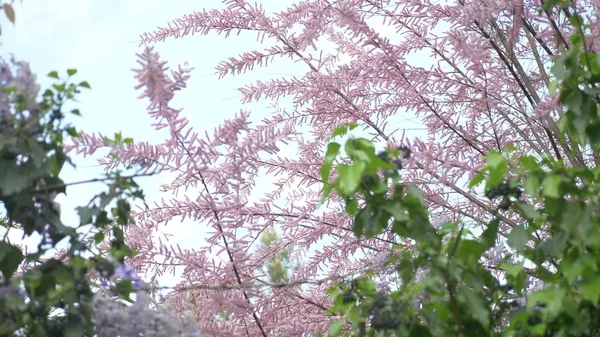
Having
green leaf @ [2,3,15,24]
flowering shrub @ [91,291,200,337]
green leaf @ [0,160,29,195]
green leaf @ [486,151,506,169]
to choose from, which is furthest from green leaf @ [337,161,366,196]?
green leaf @ [2,3,15,24]

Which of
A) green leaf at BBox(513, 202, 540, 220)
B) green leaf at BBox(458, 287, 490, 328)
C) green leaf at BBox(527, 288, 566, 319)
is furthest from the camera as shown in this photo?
green leaf at BBox(513, 202, 540, 220)

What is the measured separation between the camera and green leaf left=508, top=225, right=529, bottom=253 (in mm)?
2156

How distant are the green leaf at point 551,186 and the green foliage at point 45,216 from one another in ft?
3.36

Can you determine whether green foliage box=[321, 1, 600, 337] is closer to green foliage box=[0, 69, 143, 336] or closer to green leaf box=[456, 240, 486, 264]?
green leaf box=[456, 240, 486, 264]

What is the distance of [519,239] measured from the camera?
2.17 metres

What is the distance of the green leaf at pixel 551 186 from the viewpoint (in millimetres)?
2043

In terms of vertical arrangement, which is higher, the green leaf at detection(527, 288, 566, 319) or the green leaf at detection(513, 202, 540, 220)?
the green leaf at detection(513, 202, 540, 220)

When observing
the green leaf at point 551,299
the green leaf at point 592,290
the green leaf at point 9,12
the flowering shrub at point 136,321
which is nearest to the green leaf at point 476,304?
the green leaf at point 551,299

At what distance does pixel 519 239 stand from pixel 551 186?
182mm

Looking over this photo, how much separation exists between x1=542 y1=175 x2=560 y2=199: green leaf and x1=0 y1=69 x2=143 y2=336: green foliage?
3.36ft

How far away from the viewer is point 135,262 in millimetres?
3494

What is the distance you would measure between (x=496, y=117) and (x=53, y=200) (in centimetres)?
232

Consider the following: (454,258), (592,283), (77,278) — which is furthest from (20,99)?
(592,283)

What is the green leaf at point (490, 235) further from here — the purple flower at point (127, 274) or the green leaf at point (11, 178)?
the green leaf at point (11, 178)
